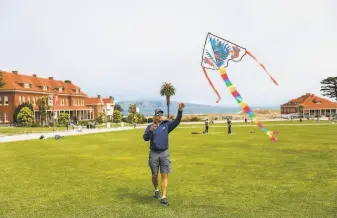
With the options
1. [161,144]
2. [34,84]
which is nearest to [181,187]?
[161,144]

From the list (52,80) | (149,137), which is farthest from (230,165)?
(52,80)

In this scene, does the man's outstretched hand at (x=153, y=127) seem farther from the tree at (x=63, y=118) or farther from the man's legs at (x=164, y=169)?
the tree at (x=63, y=118)

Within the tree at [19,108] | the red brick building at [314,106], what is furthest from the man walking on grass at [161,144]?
the red brick building at [314,106]

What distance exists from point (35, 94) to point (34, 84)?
337 centimetres

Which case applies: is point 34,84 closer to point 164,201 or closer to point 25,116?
point 25,116

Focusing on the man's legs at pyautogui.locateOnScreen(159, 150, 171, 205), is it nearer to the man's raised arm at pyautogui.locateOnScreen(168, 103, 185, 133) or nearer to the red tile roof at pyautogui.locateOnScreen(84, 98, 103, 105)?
the man's raised arm at pyautogui.locateOnScreen(168, 103, 185, 133)

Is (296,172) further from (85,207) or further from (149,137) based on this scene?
(85,207)

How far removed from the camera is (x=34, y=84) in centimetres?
8350

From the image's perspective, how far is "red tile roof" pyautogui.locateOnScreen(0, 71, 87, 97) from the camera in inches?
2955

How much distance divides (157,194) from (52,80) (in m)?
87.9

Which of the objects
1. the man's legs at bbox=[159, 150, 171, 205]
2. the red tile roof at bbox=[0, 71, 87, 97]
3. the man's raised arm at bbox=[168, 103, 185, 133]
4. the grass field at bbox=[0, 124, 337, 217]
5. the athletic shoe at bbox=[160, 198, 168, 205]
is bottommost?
the grass field at bbox=[0, 124, 337, 217]

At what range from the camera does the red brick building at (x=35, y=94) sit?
2889 inches

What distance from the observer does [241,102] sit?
9.62 m

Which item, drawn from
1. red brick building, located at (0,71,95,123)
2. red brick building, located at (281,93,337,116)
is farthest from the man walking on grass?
red brick building, located at (281,93,337,116)
